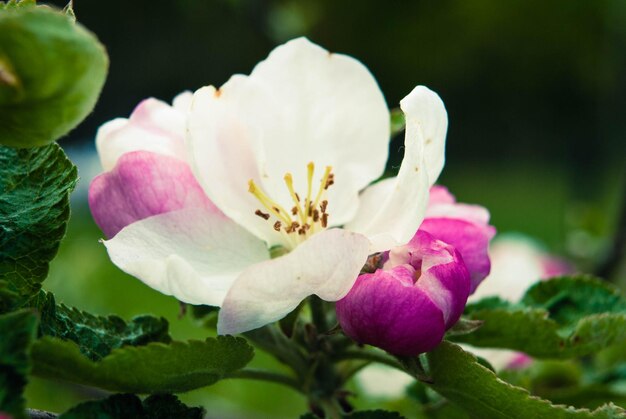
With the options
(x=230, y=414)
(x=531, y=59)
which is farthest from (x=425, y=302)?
(x=531, y=59)

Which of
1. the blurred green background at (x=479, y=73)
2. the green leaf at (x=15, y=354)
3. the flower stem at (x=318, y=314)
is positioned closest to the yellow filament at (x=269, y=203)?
the flower stem at (x=318, y=314)

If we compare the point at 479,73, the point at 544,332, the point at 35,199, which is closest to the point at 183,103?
the point at 35,199

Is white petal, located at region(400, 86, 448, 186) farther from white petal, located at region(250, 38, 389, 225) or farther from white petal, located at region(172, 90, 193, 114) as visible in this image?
white petal, located at region(172, 90, 193, 114)

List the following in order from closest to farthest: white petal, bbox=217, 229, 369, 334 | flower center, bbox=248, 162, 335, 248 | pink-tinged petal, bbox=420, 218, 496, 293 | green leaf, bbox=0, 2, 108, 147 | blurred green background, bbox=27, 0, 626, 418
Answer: green leaf, bbox=0, 2, 108, 147
white petal, bbox=217, 229, 369, 334
pink-tinged petal, bbox=420, 218, 496, 293
flower center, bbox=248, 162, 335, 248
blurred green background, bbox=27, 0, 626, 418

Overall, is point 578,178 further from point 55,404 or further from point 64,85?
point 64,85

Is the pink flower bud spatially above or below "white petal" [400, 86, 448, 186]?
below

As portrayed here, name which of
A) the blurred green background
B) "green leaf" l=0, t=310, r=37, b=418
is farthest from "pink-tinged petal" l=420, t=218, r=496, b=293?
the blurred green background
